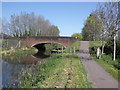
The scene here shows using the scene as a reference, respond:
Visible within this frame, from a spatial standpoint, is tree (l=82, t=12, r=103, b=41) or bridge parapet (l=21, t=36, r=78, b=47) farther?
bridge parapet (l=21, t=36, r=78, b=47)

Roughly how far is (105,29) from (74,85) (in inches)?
484

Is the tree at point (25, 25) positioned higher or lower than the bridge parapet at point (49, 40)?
higher

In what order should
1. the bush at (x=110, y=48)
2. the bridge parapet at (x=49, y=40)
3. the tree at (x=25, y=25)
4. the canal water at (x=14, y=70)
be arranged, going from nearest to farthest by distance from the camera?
A: 1. the canal water at (x=14, y=70)
2. the bush at (x=110, y=48)
3. the bridge parapet at (x=49, y=40)
4. the tree at (x=25, y=25)

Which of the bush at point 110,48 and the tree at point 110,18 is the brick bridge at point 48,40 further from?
the tree at point 110,18

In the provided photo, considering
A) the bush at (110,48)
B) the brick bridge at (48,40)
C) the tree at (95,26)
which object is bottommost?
the bush at (110,48)

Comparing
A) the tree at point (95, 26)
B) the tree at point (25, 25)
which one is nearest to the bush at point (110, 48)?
the tree at point (95, 26)

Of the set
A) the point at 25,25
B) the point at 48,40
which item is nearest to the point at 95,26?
the point at 48,40

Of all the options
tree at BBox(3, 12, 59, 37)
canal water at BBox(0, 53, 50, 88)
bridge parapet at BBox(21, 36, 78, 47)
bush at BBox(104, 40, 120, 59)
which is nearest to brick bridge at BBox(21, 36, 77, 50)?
bridge parapet at BBox(21, 36, 78, 47)

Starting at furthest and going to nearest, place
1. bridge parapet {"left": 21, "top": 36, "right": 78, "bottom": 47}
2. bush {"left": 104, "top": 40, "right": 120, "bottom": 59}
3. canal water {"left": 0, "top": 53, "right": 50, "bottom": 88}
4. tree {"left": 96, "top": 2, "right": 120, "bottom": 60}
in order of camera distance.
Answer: bridge parapet {"left": 21, "top": 36, "right": 78, "bottom": 47} → bush {"left": 104, "top": 40, "right": 120, "bottom": 59} → tree {"left": 96, "top": 2, "right": 120, "bottom": 60} → canal water {"left": 0, "top": 53, "right": 50, "bottom": 88}

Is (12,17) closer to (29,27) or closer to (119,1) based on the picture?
(29,27)

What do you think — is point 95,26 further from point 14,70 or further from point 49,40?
point 49,40

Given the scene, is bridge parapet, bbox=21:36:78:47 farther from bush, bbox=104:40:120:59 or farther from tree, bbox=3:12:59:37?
bush, bbox=104:40:120:59

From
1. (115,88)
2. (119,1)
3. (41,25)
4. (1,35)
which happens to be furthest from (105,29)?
(41,25)

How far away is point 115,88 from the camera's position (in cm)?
815
